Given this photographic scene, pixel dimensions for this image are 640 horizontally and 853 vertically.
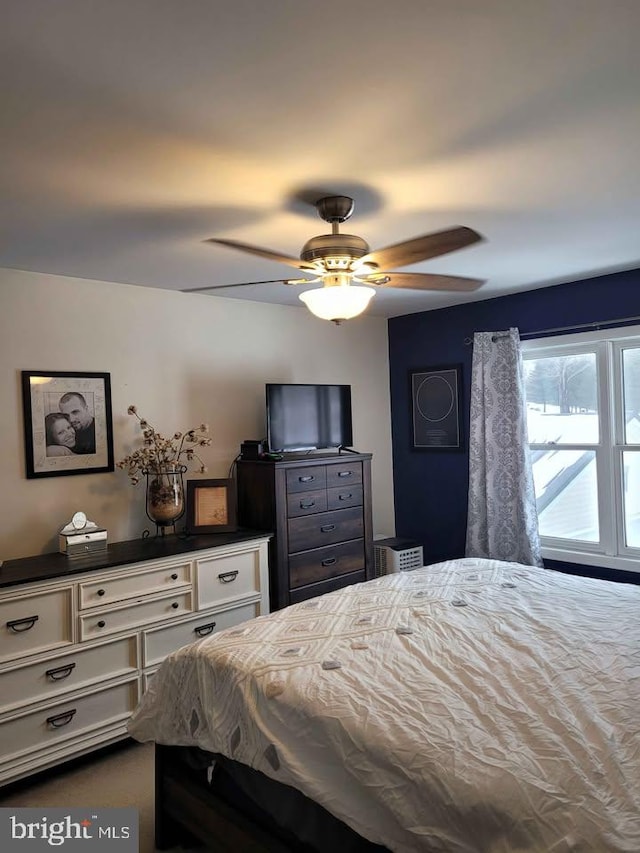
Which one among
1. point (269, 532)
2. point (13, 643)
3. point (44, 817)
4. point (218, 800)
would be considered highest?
point (269, 532)

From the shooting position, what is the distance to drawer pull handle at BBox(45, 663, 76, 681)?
8.92ft

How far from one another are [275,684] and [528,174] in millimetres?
1914

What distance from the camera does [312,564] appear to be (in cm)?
385

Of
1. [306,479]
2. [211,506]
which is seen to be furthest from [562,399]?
[211,506]

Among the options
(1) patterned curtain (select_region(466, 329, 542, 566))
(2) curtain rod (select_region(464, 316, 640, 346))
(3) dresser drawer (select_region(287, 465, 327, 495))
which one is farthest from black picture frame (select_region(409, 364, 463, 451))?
(3) dresser drawer (select_region(287, 465, 327, 495))

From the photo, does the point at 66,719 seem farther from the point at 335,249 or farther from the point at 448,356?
the point at 448,356

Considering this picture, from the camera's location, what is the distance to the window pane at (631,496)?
3.80 m

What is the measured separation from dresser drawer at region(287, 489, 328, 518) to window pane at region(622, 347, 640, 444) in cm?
→ 198

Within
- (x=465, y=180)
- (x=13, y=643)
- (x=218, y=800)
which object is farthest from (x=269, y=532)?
(x=465, y=180)

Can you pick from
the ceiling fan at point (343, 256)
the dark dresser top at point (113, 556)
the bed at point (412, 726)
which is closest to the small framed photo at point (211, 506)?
the dark dresser top at point (113, 556)

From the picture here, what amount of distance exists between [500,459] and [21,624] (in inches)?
122

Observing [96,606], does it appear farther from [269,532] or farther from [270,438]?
[270,438]

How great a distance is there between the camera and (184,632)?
3219mm

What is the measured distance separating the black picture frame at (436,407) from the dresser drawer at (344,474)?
36.9 inches
